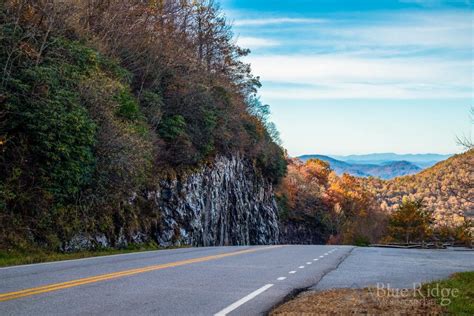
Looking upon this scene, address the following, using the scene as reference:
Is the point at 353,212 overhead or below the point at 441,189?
below

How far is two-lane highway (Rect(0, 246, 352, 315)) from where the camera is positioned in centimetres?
801

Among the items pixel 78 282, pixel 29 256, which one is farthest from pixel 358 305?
pixel 29 256

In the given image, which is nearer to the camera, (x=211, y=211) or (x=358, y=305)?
(x=358, y=305)

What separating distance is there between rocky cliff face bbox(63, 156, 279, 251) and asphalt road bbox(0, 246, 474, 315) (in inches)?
285

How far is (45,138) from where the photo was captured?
60.6ft

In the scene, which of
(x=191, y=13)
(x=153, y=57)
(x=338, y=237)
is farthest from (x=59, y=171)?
(x=338, y=237)

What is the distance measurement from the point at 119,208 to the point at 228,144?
74.1 feet

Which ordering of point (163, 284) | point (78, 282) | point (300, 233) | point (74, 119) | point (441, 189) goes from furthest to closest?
point (300, 233)
point (441, 189)
point (74, 119)
point (163, 284)
point (78, 282)

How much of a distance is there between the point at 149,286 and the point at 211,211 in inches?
1183

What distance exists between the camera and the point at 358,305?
8.37 metres

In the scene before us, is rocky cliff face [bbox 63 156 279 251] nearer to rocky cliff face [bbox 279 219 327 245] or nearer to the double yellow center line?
the double yellow center line

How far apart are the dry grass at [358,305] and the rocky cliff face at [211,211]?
1283 cm

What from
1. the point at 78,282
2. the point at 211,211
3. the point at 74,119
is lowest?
the point at 78,282

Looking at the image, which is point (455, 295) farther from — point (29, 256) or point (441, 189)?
point (441, 189)
